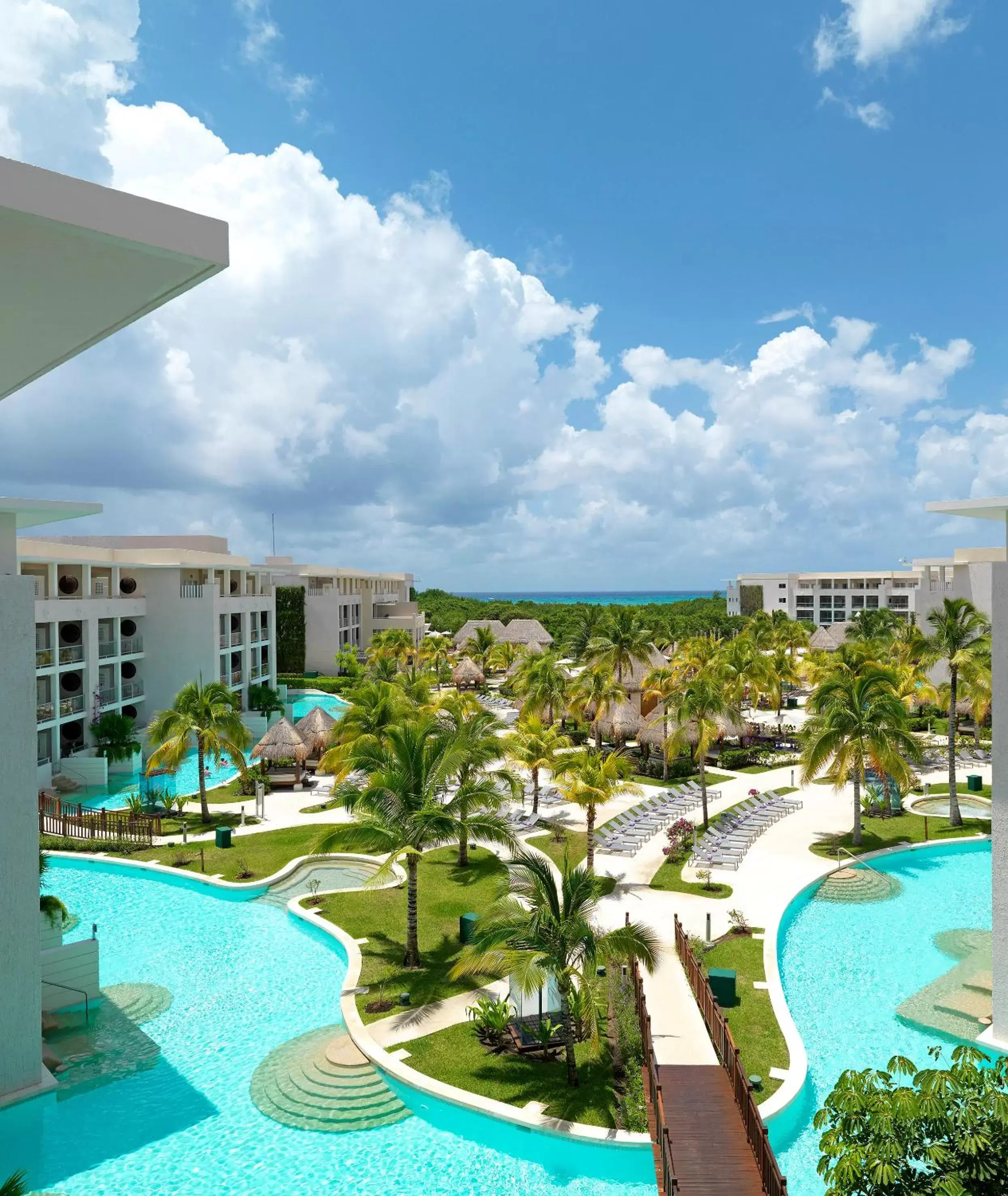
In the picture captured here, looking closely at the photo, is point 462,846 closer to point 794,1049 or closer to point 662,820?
point 662,820

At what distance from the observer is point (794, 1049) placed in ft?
43.1

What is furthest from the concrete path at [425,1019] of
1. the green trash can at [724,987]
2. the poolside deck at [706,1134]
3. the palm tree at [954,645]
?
the palm tree at [954,645]

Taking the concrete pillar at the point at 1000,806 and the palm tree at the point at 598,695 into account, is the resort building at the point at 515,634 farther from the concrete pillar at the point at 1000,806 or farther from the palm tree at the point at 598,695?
the concrete pillar at the point at 1000,806

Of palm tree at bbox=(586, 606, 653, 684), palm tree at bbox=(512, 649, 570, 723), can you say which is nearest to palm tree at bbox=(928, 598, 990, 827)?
palm tree at bbox=(586, 606, 653, 684)

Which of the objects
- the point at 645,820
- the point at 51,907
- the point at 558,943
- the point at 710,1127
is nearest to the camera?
the point at 710,1127

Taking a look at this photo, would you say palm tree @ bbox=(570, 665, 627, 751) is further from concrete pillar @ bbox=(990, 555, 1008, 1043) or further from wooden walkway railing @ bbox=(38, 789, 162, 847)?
concrete pillar @ bbox=(990, 555, 1008, 1043)

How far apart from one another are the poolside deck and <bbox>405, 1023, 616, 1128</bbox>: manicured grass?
119 cm

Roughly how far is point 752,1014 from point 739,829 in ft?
36.9

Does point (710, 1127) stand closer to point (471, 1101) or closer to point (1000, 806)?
point (471, 1101)

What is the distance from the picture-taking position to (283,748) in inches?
1222

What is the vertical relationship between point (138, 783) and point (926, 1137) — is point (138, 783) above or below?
below

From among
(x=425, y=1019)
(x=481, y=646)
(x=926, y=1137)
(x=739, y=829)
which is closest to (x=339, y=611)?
(x=481, y=646)

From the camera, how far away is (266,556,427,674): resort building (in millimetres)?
61781

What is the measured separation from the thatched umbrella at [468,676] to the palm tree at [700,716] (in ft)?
96.2
